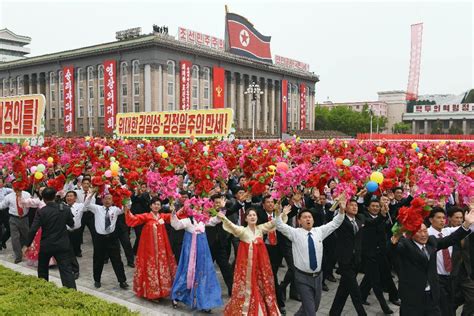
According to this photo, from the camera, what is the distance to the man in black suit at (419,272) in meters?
4.40

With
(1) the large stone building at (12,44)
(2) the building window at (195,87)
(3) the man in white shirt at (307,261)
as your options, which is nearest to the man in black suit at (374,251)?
(3) the man in white shirt at (307,261)

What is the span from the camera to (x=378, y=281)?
6.00m

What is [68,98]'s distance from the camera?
174ft

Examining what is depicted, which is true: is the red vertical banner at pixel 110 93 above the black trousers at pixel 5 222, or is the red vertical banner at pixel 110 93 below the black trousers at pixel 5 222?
above

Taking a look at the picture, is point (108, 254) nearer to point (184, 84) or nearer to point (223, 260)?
point (223, 260)

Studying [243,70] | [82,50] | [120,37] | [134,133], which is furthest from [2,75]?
[134,133]

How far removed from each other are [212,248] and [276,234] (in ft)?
3.58

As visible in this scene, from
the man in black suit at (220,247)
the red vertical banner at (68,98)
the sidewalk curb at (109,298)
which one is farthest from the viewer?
the red vertical banner at (68,98)

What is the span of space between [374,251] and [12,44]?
101 meters

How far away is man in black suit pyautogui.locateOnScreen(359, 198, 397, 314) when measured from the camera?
601 cm

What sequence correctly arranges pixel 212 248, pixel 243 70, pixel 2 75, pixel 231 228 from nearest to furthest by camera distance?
pixel 231 228 → pixel 212 248 → pixel 243 70 → pixel 2 75

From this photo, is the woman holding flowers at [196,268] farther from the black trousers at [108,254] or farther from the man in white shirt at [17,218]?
the man in white shirt at [17,218]

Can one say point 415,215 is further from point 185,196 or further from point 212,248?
point 185,196

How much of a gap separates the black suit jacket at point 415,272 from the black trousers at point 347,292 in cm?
95
